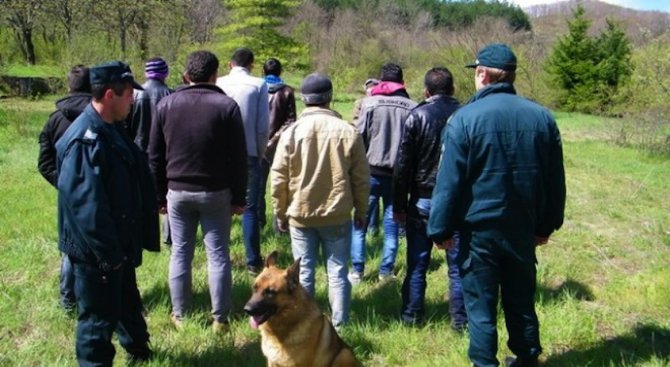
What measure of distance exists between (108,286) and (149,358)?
83cm

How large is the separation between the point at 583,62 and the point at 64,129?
32522 mm

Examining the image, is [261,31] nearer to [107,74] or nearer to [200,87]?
[200,87]

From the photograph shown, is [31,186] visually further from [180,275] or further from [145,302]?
[180,275]

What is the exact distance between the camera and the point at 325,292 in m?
5.02

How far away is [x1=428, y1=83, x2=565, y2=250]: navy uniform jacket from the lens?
121 inches

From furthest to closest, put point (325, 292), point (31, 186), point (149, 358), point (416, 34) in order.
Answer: point (416, 34) < point (31, 186) < point (325, 292) < point (149, 358)

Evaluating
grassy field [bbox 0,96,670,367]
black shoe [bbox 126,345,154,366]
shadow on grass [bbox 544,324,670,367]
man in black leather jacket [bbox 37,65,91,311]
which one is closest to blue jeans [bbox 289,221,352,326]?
grassy field [bbox 0,96,670,367]

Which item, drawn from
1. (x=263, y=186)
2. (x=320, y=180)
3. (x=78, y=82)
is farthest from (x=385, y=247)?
(x=78, y=82)

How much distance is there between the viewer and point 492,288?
3.24m

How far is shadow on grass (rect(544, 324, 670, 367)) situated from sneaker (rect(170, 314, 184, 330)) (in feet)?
8.82

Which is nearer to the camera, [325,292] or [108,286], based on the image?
[108,286]

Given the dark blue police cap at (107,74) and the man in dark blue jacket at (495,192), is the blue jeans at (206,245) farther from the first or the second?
the man in dark blue jacket at (495,192)

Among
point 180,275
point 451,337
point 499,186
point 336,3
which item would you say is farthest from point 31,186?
point 336,3

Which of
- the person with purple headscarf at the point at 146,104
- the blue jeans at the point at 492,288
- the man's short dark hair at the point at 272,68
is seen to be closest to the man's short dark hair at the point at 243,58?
the person with purple headscarf at the point at 146,104
